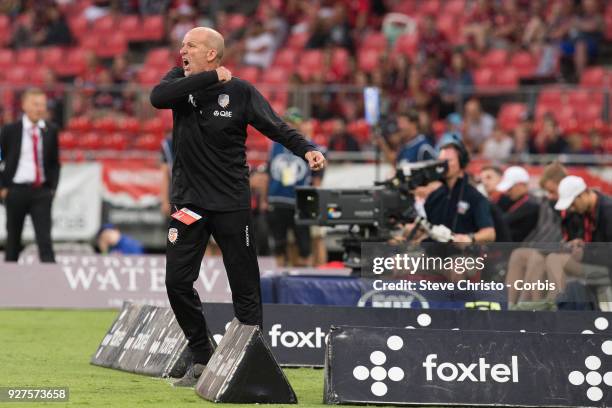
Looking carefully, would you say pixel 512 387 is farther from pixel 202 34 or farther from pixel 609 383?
pixel 202 34

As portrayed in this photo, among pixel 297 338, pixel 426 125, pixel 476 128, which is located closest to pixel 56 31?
pixel 476 128

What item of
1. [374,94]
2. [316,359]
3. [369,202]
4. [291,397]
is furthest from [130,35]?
[291,397]

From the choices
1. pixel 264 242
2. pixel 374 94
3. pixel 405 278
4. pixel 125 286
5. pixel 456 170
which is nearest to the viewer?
pixel 405 278

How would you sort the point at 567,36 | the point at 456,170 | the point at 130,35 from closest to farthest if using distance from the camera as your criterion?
the point at 456,170
the point at 567,36
the point at 130,35

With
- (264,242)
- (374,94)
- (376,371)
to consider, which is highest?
(374,94)

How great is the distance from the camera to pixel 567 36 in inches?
867

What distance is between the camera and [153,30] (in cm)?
2716

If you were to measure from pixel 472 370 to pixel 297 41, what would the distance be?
1781 centimetres

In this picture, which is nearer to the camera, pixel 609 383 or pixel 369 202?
pixel 609 383

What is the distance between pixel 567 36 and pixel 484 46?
137cm

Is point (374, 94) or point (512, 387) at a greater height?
point (374, 94)

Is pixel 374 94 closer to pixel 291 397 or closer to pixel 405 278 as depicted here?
pixel 405 278

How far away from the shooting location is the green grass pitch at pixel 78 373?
780 centimetres

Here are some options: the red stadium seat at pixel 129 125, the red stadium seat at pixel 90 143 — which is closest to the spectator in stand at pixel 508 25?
the red stadium seat at pixel 129 125
